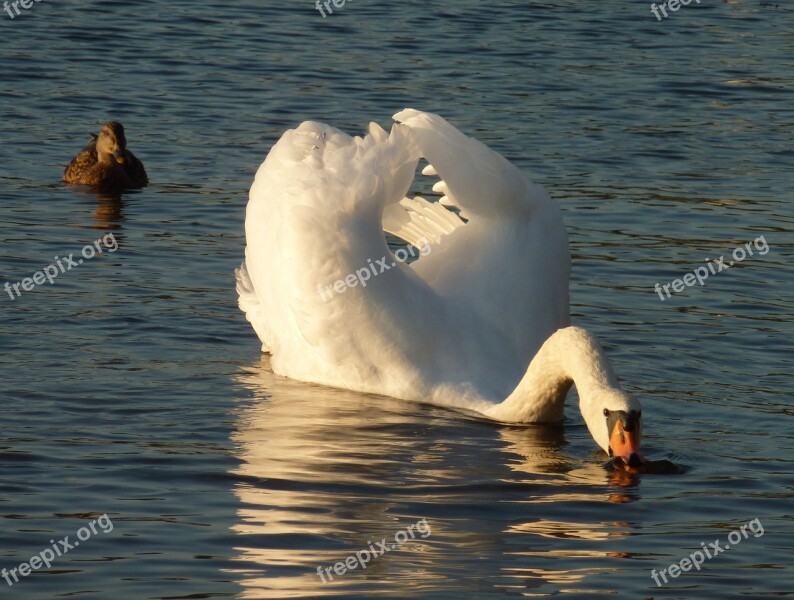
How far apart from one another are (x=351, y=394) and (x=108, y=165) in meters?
5.86

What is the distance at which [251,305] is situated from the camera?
39.5 ft

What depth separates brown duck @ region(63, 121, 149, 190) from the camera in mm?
16047

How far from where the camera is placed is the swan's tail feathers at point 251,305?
11.8 m

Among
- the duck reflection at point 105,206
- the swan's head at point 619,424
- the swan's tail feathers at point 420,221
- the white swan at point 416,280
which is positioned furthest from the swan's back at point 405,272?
the duck reflection at point 105,206

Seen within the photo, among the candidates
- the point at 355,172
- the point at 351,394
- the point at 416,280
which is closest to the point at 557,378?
the point at 416,280

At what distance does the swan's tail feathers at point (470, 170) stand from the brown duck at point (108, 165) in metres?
5.68

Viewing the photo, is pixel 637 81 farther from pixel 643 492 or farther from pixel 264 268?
pixel 643 492

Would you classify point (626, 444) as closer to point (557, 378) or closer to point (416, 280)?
point (557, 378)

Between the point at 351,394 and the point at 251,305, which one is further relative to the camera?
the point at 251,305

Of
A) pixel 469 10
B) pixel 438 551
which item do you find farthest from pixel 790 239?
pixel 469 10

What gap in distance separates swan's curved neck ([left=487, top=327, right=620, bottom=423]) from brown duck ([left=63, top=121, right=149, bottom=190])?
6711 millimetres

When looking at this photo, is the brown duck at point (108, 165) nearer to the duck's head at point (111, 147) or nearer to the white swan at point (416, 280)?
the duck's head at point (111, 147)

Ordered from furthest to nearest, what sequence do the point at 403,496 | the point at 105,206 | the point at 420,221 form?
the point at 105,206 → the point at 420,221 → the point at 403,496

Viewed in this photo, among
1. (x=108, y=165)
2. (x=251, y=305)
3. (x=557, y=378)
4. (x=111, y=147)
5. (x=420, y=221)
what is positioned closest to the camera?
(x=557, y=378)
